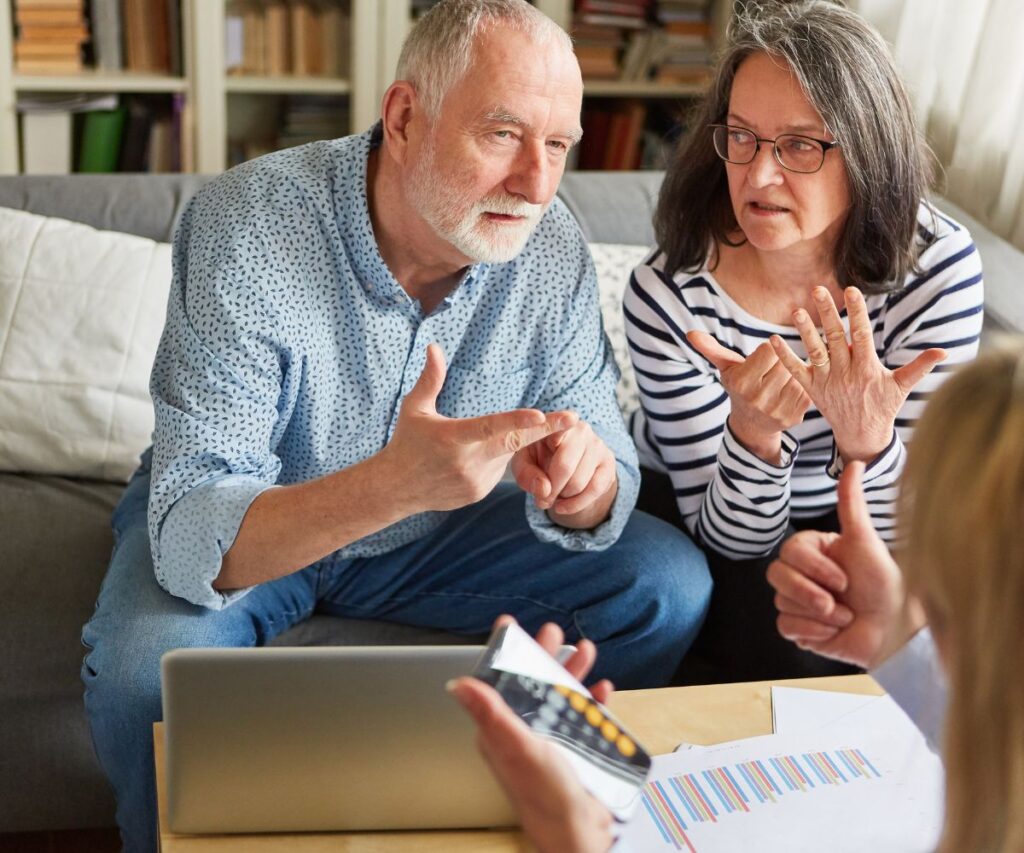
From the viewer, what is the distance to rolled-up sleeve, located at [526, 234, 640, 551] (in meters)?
1.66

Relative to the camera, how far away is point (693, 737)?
1.29m

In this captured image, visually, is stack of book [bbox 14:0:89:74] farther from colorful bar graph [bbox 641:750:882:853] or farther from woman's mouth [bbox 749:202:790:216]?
colorful bar graph [bbox 641:750:882:853]

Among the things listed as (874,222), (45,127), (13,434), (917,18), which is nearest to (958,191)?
(917,18)

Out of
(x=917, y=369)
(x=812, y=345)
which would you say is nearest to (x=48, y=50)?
(x=812, y=345)

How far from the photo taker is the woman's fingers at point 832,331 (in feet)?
4.87

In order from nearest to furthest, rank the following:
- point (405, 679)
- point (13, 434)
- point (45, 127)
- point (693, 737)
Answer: point (405, 679) → point (693, 737) → point (13, 434) → point (45, 127)

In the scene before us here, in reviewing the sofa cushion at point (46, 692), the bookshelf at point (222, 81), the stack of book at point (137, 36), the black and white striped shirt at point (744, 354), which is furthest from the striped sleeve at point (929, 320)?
the stack of book at point (137, 36)

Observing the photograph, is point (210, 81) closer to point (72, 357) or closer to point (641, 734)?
point (72, 357)

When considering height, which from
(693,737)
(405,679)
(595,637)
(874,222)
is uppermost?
(874,222)

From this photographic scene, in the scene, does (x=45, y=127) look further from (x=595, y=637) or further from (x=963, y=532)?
(x=963, y=532)

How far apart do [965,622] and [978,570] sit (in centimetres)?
4

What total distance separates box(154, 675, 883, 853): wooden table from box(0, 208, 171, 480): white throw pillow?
769 millimetres

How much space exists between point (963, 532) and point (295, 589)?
42.3 inches

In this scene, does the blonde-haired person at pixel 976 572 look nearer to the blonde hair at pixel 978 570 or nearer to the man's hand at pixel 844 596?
A: the blonde hair at pixel 978 570
